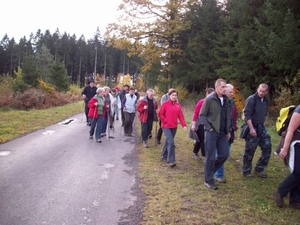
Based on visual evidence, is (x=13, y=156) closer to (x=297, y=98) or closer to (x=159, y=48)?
(x=297, y=98)

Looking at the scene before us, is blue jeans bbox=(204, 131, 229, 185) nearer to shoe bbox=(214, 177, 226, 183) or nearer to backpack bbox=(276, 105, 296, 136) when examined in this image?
shoe bbox=(214, 177, 226, 183)

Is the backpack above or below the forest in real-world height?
below

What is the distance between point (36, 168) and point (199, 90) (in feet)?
75.1

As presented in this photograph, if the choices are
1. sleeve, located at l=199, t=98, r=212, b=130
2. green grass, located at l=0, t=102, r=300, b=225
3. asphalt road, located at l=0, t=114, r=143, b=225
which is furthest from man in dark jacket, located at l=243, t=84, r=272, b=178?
asphalt road, located at l=0, t=114, r=143, b=225

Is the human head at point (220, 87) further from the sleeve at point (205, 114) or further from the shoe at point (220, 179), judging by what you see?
the shoe at point (220, 179)

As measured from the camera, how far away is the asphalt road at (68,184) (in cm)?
422

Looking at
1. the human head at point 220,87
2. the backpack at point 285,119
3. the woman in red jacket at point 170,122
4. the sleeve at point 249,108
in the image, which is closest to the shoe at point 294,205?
the backpack at point 285,119

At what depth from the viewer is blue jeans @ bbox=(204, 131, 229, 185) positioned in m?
5.44

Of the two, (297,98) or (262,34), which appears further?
(262,34)

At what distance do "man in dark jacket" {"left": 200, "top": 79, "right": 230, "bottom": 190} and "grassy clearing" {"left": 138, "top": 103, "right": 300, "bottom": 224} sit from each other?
0.47m

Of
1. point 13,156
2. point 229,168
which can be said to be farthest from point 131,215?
point 13,156

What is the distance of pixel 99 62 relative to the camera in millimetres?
81625

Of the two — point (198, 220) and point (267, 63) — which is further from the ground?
point (267, 63)

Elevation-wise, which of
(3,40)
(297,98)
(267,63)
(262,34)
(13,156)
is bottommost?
(13,156)
